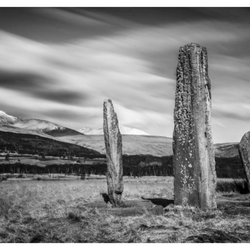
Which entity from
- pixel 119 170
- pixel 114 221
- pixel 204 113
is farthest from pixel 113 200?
pixel 204 113

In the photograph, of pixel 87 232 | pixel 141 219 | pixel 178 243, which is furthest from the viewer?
pixel 141 219

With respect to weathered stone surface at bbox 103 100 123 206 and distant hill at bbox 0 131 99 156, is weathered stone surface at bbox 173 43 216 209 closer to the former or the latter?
weathered stone surface at bbox 103 100 123 206

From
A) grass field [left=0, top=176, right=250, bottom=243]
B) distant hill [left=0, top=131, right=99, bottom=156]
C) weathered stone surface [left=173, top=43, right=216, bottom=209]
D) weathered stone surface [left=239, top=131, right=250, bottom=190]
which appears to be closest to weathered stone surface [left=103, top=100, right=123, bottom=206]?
grass field [left=0, top=176, right=250, bottom=243]

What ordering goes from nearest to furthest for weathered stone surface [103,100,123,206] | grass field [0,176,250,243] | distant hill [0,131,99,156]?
grass field [0,176,250,243], weathered stone surface [103,100,123,206], distant hill [0,131,99,156]

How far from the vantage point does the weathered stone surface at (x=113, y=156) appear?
46.9 ft

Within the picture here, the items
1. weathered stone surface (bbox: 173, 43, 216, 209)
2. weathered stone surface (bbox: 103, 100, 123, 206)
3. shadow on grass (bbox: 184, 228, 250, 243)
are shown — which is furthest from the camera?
weathered stone surface (bbox: 103, 100, 123, 206)

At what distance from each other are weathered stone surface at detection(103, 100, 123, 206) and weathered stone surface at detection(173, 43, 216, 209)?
3372 millimetres

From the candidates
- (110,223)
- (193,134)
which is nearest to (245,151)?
(193,134)

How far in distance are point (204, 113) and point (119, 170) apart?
4.72 metres

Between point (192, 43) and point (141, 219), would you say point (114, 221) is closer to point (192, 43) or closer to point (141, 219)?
point (141, 219)

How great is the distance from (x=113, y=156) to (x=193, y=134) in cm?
428

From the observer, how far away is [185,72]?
11.7 meters

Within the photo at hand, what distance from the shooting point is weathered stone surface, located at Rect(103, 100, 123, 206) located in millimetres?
14289

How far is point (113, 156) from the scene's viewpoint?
47.8 feet
